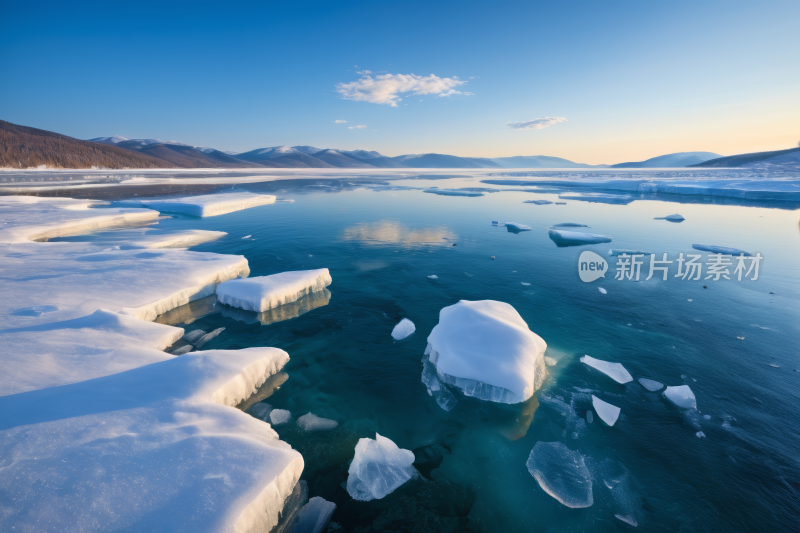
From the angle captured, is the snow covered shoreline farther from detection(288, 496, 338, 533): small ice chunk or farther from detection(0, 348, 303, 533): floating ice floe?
detection(288, 496, 338, 533): small ice chunk

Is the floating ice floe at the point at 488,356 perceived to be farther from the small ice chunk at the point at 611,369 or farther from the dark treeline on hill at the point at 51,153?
the dark treeline on hill at the point at 51,153

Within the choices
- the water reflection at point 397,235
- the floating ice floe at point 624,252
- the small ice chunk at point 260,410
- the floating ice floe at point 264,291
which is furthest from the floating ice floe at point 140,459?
the floating ice floe at point 624,252

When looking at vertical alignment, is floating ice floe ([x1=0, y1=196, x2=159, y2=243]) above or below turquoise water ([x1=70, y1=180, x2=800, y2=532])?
above

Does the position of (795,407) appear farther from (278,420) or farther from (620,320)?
(278,420)

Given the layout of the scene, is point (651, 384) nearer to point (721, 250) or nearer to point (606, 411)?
point (606, 411)

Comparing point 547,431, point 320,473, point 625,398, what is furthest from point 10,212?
point 625,398

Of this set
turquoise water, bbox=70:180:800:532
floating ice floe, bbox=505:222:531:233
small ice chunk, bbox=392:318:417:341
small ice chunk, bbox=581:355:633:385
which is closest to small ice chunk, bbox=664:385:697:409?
turquoise water, bbox=70:180:800:532
